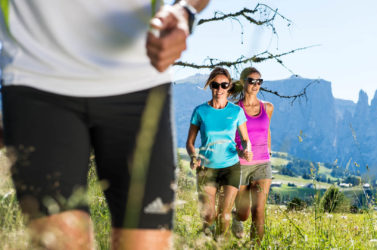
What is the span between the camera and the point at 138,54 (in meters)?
1.32

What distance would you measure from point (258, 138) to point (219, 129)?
0.71 meters

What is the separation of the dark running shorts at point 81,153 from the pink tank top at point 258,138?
4.02 m

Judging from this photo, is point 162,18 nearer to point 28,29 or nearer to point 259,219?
point 28,29

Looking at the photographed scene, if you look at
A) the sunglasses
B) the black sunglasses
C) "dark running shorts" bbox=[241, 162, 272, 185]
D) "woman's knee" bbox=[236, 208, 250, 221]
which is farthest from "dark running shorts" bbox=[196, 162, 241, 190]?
the sunglasses

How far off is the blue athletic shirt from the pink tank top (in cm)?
33

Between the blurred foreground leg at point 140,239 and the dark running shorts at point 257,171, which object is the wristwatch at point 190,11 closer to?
the blurred foreground leg at point 140,239

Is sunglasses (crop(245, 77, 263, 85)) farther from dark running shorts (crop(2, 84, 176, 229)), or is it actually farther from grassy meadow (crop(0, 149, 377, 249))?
dark running shorts (crop(2, 84, 176, 229))

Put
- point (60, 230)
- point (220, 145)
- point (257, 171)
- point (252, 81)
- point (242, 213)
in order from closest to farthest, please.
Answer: point (60, 230), point (220, 145), point (257, 171), point (242, 213), point (252, 81)

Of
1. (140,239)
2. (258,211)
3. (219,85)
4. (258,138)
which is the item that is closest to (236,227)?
(258,211)

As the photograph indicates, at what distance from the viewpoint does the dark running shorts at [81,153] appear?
1.25 meters

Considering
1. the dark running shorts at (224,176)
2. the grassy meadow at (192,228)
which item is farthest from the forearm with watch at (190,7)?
the dark running shorts at (224,176)

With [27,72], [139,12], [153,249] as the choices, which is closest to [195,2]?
[139,12]

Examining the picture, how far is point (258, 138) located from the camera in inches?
209

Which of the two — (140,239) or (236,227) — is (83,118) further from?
(236,227)
